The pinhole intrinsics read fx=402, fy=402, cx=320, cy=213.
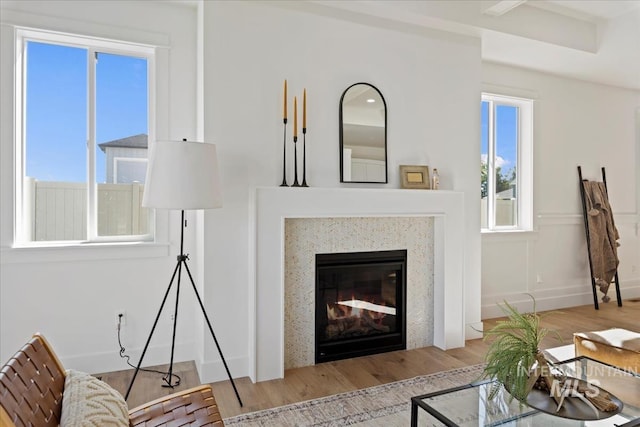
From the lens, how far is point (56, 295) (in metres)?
2.84

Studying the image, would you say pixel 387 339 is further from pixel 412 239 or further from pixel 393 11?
pixel 393 11

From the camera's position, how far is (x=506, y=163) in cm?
470

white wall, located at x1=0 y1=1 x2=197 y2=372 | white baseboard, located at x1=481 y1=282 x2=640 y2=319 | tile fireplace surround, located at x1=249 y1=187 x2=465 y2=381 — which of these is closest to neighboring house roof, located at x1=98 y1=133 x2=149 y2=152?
white wall, located at x1=0 y1=1 x2=197 y2=372

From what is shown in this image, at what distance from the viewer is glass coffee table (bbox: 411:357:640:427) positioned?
1.63 metres

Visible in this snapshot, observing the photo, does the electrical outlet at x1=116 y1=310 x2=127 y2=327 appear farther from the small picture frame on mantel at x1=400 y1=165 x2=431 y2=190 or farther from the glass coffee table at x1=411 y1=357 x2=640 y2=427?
the small picture frame on mantel at x1=400 y1=165 x2=431 y2=190

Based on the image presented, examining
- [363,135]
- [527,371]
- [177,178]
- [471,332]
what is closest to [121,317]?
[177,178]

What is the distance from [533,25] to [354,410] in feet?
12.1

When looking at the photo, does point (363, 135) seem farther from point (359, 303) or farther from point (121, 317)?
point (121, 317)

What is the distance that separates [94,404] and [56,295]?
1946 mm

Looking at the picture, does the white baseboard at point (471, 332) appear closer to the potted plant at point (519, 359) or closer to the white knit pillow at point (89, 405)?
the potted plant at point (519, 359)

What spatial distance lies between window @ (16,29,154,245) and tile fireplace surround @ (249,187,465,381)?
1048mm

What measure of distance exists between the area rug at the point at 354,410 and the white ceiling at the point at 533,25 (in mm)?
2782

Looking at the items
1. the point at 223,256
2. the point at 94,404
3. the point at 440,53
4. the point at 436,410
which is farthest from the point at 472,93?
the point at 94,404

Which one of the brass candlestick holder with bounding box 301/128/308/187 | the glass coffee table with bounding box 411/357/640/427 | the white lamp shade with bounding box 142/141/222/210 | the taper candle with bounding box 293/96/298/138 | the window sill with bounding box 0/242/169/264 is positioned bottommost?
the glass coffee table with bounding box 411/357/640/427
